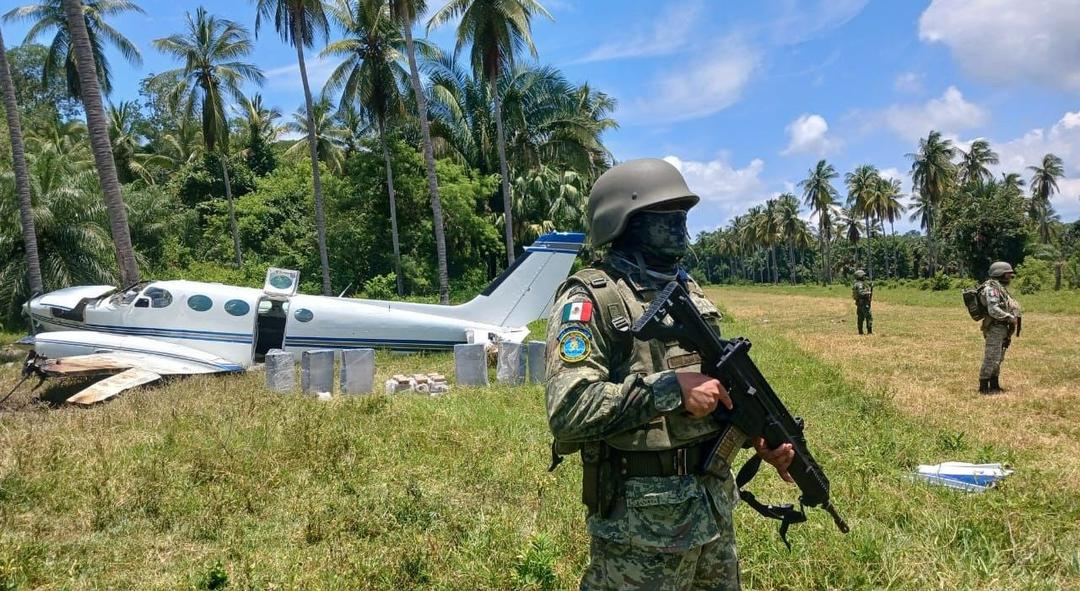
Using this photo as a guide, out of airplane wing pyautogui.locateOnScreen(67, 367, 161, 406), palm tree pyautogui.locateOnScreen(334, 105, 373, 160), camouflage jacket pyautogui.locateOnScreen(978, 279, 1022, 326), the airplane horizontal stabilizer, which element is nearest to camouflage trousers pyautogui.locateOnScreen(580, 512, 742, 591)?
camouflage jacket pyautogui.locateOnScreen(978, 279, 1022, 326)

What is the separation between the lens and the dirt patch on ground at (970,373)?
264 inches

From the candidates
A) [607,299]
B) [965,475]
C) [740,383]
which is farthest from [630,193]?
[965,475]

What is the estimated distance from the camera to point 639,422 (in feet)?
6.64

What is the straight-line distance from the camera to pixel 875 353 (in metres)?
12.9

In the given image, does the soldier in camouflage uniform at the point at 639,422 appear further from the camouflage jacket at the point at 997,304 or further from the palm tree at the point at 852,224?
the palm tree at the point at 852,224

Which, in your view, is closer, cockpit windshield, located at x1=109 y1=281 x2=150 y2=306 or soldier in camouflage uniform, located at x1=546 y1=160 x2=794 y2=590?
soldier in camouflage uniform, located at x1=546 y1=160 x2=794 y2=590

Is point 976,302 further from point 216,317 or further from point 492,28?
point 492,28

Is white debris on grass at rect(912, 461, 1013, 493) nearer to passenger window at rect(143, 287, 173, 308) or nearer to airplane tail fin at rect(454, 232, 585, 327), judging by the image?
airplane tail fin at rect(454, 232, 585, 327)

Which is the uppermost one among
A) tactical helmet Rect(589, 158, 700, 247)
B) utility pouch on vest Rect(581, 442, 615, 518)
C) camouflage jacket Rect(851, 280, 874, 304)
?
tactical helmet Rect(589, 158, 700, 247)

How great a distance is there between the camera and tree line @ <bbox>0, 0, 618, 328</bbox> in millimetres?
20641

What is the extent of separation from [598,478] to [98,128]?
608 inches

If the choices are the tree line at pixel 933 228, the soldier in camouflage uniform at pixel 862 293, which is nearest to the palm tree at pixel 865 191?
the tree line at pixel 933 228

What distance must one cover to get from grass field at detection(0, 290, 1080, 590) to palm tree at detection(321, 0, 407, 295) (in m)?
17.8

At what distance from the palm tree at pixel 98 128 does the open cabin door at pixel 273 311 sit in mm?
3841
